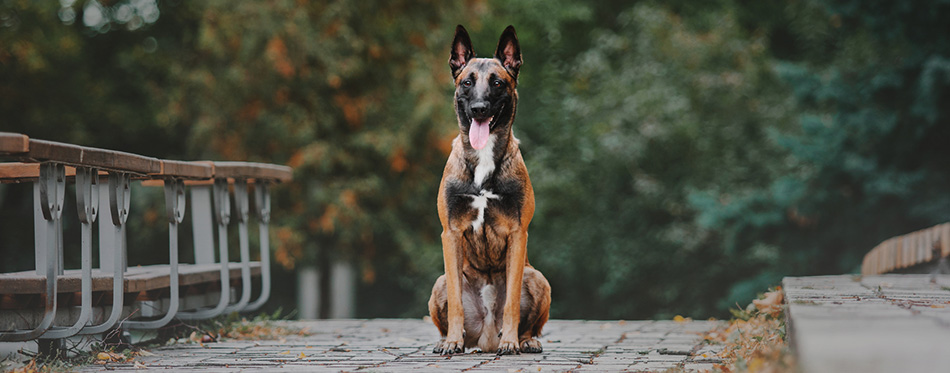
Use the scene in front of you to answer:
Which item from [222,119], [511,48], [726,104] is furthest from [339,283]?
[511,48]

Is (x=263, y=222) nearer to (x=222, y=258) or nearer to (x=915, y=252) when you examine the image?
(x=222, y=258)

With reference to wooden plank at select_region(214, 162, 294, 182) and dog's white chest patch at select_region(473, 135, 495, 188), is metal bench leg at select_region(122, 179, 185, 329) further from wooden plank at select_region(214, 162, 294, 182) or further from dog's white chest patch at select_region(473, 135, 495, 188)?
dog's white chest patch at select_region(473, 135, 495, 188)

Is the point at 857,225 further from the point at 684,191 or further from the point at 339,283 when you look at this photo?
the point at 339,283

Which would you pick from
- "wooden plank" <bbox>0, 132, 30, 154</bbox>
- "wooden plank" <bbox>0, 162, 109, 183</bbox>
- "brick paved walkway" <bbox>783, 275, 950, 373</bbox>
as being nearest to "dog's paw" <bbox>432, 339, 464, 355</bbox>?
"brick paved walkway" <bbox>783, 275, 950, 373</bbox>

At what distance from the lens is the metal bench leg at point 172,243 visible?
200 inches

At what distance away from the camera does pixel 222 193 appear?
5891 millimetres

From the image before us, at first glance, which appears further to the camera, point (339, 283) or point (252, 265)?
point (339, 283)

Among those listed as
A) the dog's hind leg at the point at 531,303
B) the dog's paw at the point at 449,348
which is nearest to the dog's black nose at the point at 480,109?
the dog's hind leg at the point at 531,303

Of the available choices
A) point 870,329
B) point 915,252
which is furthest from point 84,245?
point 915,252

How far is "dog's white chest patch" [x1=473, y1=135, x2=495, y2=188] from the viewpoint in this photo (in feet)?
15.4

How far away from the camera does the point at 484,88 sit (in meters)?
4.63

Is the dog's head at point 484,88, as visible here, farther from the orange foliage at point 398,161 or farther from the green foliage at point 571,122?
the orange foliage at point 398,161

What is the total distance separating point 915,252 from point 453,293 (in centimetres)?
373

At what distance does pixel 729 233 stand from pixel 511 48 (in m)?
10.4
